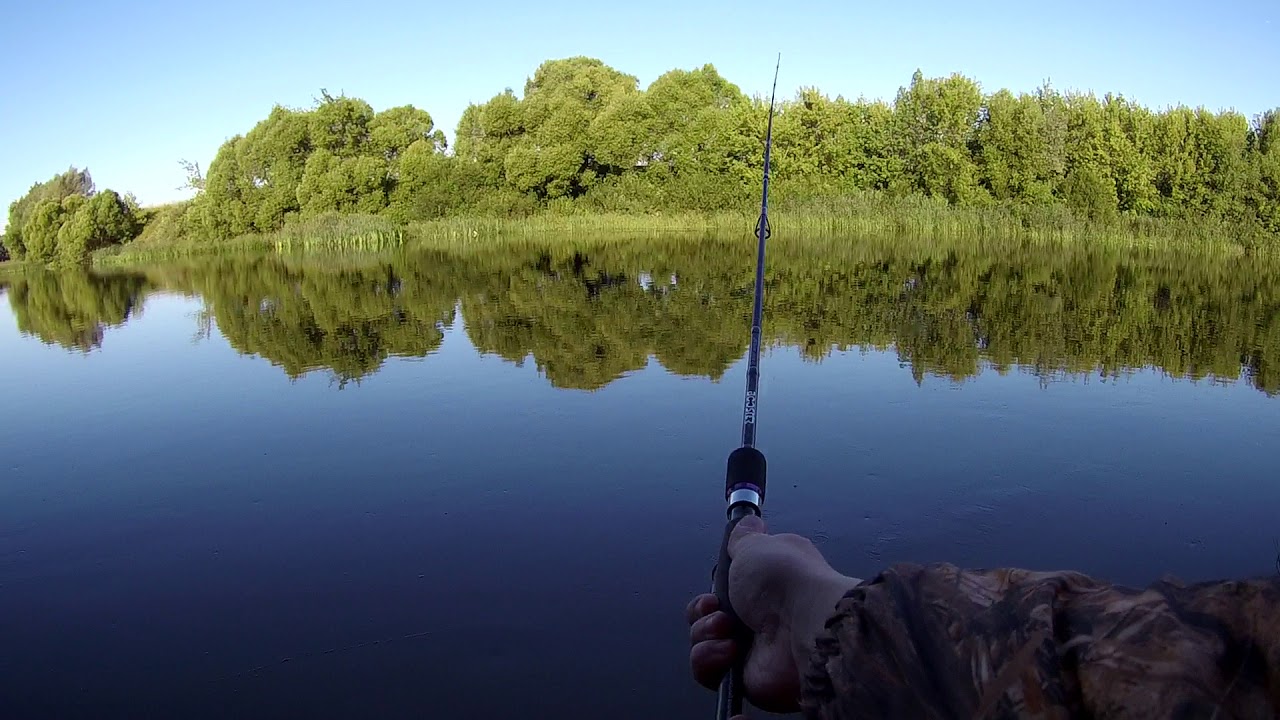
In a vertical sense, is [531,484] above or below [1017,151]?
below

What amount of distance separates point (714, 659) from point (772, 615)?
13cm

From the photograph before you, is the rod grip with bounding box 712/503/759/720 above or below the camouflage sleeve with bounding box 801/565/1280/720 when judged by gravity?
below

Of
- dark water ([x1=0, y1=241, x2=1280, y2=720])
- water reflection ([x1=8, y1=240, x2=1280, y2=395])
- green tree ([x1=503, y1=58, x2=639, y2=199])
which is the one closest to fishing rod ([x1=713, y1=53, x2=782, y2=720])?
dark water ([x1=0, y1=241, x2=1280, y2=720])

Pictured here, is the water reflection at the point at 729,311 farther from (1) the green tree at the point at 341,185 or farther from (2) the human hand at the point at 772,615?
(1) the green tree at the point at 341,185

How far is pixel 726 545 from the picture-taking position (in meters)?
1.31

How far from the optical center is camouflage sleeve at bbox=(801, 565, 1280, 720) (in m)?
0.63

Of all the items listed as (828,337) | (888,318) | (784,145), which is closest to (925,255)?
(888,318)

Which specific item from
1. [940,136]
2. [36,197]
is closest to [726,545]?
[940,136]

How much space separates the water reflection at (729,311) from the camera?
23.9 ft

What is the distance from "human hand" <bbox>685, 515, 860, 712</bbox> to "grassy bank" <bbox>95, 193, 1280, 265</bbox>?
2243 cm

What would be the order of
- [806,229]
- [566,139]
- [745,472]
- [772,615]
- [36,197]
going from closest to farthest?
[772,615] < [745,472] < [806,229] < [566,139] < [36,197]

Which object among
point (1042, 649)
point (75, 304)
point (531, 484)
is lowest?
point (531, 484)

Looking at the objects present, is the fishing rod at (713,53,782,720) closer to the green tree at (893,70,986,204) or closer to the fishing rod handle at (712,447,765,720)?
the fishing rod handle at (712,447,765,720)

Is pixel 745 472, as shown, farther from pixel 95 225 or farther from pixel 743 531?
pixel 95 225
